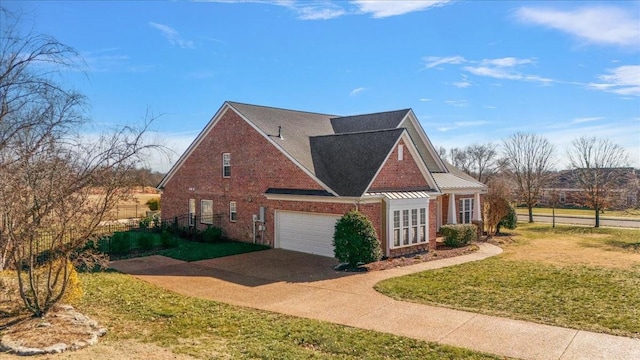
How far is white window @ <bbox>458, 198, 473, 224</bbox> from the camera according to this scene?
26.8 metres

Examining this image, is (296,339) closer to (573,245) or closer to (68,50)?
(68,50)

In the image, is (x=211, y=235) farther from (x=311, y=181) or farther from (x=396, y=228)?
(x=396, y=228)

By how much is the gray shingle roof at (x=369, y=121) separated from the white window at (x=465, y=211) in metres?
6.61

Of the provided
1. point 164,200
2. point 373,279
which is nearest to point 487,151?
point 164,200

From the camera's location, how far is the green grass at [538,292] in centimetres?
1052

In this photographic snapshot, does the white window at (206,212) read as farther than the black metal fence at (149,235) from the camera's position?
Yes

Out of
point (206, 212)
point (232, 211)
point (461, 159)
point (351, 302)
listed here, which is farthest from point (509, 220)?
point (461, 159)

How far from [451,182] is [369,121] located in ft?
21.0

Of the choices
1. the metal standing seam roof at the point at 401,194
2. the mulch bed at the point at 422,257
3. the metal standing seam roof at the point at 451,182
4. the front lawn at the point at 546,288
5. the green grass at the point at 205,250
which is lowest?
the front lawn at the point at 546,288

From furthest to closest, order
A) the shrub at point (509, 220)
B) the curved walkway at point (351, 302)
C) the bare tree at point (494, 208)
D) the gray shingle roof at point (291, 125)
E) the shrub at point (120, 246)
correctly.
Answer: the shrub at point (509, 220)
the bare tree at point (494, 208)
the gray shingle roof at point (291, 125)
the shrub at point (120, 246)
the curved walkway at point (351, 302)

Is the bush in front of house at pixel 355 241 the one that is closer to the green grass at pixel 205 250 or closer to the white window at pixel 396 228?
the white window at pixel 396 228

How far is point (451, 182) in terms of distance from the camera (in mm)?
26281

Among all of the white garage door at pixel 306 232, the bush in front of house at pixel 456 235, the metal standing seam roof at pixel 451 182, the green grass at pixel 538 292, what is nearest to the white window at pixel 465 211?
the metal standing seam roof at pixel 451 182

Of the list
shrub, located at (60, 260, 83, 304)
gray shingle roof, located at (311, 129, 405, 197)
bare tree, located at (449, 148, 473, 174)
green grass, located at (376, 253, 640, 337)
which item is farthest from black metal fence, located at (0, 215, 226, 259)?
bare tree, located at (449, 148, 473, 174)
